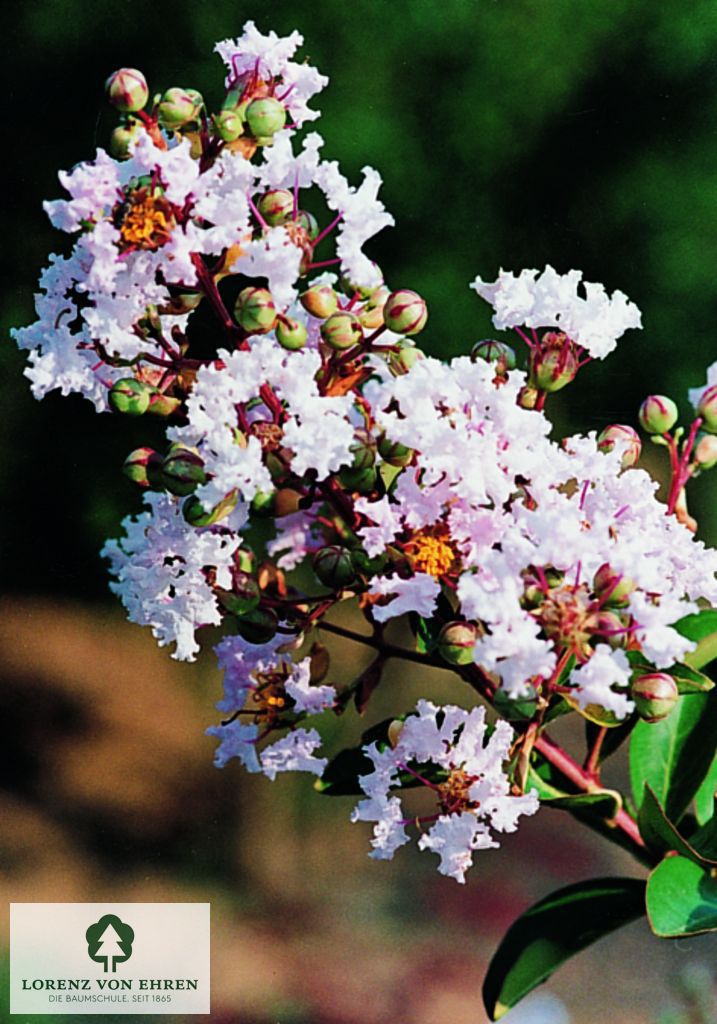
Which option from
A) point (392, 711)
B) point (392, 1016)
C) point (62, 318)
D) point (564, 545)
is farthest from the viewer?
point (392, 711)

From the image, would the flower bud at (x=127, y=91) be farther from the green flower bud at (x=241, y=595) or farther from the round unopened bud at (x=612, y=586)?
the round unopened bud at (x=612, y=586)

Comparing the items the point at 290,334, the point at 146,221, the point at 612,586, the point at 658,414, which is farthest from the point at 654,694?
the point at 146,221

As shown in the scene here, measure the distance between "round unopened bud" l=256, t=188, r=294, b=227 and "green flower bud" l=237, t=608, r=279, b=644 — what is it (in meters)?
0.25

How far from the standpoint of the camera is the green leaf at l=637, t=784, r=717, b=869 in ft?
3.15

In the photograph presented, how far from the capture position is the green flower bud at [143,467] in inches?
35.2

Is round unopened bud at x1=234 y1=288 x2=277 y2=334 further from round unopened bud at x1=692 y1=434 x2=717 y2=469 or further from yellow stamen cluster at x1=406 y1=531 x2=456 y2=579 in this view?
round unopened bud at x1=692 y1=434 x2=717 y2=469

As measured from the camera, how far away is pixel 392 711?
1.45 m

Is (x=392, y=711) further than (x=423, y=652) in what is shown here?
Yes

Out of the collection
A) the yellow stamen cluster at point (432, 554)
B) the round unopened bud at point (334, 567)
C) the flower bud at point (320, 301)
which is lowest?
the yellow stamen cluster at point (432, 554)

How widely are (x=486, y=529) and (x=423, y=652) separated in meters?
0.20

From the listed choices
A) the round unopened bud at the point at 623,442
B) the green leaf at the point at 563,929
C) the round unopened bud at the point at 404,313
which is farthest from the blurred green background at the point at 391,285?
the round unopened bud at the point at 404,313

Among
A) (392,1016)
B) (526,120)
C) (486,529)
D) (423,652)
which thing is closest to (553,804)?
(423,652)

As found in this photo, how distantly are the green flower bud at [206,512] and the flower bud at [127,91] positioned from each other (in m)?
0.25

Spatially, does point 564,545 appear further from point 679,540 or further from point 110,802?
point 110,802
